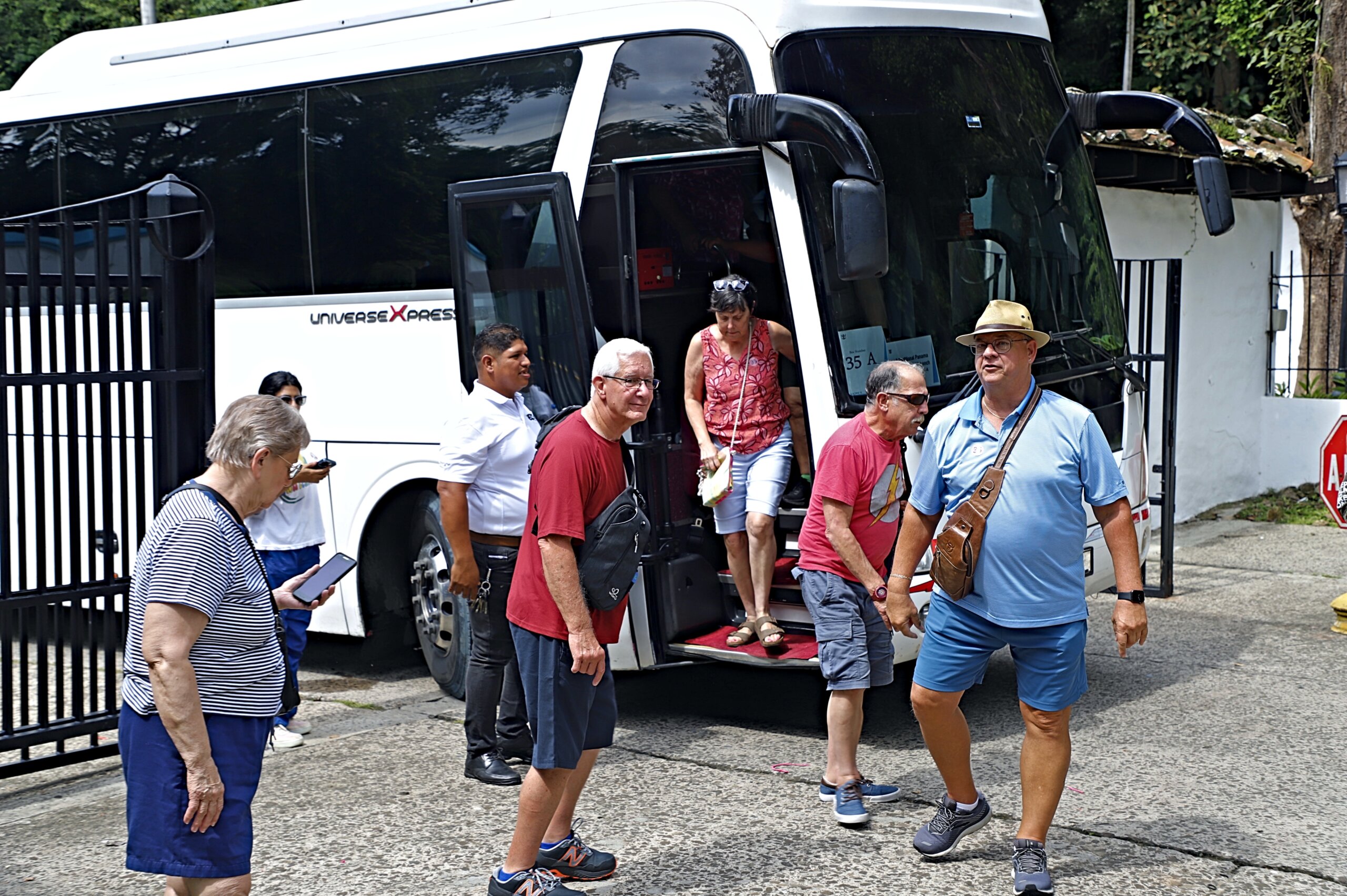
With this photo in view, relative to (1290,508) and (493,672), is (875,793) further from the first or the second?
(1290,508)

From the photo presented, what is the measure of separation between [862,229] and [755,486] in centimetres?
145

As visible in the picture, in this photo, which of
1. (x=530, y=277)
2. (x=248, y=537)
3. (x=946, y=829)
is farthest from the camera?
(x=530, y=277)

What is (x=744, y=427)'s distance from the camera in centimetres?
695

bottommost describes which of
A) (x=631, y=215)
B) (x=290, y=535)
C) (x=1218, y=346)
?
(x=290, y=535)

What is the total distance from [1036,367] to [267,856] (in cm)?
396

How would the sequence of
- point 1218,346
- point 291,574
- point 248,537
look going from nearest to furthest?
point 248,537 → point 291,574 → point 1218,346

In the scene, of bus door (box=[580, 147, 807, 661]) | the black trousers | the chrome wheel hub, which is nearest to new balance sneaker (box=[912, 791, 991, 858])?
bus door (box=[580, 147, 807, 661])

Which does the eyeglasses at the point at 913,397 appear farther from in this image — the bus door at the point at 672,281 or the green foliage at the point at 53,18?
the green foliage at the point at 53,18

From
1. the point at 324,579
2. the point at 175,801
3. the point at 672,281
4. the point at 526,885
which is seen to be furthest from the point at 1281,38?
the point at 175,801

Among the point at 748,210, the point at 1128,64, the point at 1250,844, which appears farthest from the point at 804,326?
the point at 1128,64

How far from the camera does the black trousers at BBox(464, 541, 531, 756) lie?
20.1 feet

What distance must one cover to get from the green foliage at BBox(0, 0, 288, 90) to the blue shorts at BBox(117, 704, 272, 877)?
19390mm

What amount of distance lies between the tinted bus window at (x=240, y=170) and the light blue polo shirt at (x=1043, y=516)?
470 cm

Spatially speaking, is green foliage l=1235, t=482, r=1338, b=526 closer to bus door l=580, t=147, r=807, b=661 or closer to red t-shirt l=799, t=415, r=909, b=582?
bus door l=580, t=147, r=807, b=661
